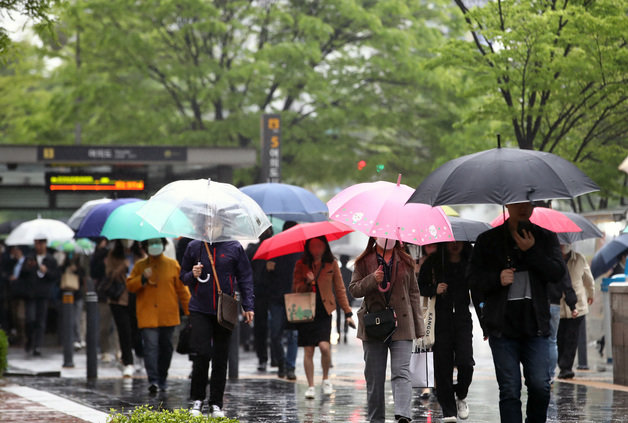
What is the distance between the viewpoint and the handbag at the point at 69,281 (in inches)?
799

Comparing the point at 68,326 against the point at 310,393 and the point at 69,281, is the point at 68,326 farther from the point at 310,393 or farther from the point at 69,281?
the point at 310,393

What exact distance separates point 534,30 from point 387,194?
8155mm

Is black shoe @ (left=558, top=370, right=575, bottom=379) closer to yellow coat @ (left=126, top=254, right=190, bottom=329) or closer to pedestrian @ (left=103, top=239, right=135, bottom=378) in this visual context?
yellow coat @ (left=126, top=254, right=190, bottom=329)

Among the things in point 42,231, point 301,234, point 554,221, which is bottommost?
point 301,234

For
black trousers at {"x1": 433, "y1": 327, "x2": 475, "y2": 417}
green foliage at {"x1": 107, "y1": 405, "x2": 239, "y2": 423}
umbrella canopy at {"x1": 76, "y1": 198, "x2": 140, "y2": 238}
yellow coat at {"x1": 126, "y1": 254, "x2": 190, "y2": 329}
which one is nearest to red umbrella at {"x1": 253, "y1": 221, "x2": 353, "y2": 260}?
yellow coat at {"x1": 126, "y1": 254, "x2": 190, "y2": 329}

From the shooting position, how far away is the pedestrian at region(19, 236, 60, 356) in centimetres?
1952

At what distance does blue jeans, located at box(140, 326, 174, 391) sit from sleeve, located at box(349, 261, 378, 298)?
4708 millimetres

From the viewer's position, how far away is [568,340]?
14633mm

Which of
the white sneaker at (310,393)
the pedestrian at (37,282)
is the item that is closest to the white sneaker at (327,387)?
the white sneaker at (310,393)

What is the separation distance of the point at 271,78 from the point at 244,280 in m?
19.5

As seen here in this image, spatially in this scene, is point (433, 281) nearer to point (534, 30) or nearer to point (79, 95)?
point (534, 30)

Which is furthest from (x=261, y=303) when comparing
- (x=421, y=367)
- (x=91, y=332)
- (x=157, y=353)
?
(x=421, y=367)

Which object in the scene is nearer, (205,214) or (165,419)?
(165,419)

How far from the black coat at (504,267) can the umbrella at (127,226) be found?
223 inches
